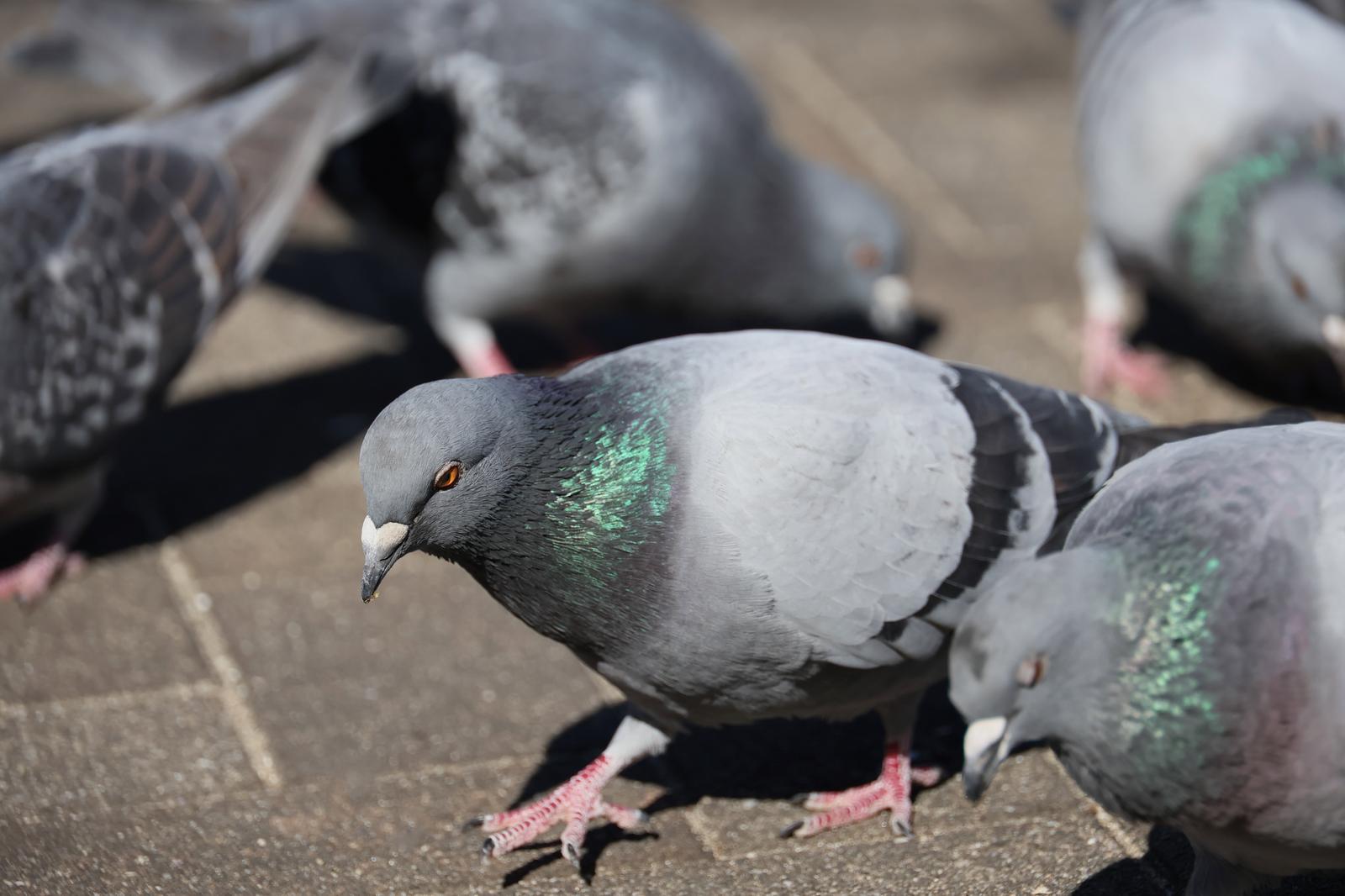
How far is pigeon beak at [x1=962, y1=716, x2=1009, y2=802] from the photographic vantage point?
298cm

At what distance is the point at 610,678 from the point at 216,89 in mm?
3208

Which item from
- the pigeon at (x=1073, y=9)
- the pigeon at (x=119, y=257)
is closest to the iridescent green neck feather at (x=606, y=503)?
the pigeon at (x=119, y=257)

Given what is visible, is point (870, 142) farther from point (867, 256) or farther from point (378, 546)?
point (378, 546)

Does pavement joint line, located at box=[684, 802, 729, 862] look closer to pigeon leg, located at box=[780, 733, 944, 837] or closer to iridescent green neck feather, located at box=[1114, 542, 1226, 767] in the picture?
pigeon leg, located at box=[780, 733, 944, 837]

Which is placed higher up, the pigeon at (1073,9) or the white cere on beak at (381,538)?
the pigeon at (1073,9)

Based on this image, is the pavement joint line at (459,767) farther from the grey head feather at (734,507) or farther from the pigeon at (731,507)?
the grey head feather at (734,507)

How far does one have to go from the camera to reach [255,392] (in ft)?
21.5

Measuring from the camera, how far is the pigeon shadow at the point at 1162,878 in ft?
12.6

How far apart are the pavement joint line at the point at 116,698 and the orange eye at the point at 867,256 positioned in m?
3.20

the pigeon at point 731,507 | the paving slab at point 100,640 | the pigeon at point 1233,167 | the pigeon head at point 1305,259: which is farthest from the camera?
the pigeon at point 1233,167

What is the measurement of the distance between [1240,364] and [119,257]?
438 centimetres

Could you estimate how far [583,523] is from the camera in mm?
3512

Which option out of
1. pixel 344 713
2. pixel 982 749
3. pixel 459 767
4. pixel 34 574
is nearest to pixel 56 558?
pixel 34 574

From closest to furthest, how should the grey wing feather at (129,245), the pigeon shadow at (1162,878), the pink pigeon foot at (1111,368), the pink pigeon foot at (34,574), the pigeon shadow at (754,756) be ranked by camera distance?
the pigeon shadow at (1162,878) → the pigeon shadow at (754,756) → the grey wing feather at (129,245) → the pink pigeon foot at (34,574) → the pink pigeon foot at (1111,368)
